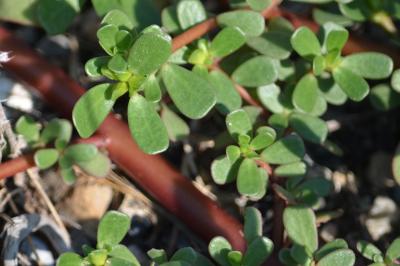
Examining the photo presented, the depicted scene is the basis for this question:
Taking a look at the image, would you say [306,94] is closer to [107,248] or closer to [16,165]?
[107,248]

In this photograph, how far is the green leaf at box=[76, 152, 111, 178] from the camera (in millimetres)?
2023

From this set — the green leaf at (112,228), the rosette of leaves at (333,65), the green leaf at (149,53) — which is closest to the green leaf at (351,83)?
the rosette of leaves at (333,65)

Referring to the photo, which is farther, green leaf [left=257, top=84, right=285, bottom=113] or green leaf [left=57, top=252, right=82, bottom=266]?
green leaf [left=257, top=84, right=285, bottom=113]

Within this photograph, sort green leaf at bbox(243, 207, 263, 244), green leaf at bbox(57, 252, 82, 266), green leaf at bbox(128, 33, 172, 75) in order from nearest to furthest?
green leaf at bbox(128, 33, 172, 75)
green leaf at bbox(57, 252, 82, 266)
green leaf at bbox(243, 207, 263, 244)

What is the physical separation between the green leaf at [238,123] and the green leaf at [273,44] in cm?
22

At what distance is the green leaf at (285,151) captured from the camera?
76.0 inches

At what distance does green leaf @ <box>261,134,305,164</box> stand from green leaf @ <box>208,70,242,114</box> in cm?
15

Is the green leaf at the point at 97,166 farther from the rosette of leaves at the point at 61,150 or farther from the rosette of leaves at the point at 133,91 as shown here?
the rosette of leaves at the point at 133,91

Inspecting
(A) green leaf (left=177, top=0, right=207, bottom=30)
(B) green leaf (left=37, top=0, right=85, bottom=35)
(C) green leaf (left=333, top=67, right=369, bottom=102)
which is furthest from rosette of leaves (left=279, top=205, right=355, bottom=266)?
(B) green leaf (left=37, top=0, right=85, bottom=35)

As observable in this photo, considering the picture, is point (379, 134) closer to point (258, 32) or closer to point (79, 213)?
point (258, 32)

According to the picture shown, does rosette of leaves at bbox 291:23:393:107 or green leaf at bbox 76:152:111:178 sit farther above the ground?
A: rosette of leaves at bbox 291:23:393:107

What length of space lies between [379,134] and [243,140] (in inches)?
28.7

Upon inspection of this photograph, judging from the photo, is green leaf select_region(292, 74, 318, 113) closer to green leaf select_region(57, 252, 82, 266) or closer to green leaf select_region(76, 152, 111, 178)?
green leaf select_region(76, 152, 111, 178)

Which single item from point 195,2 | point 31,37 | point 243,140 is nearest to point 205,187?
point 243,140
